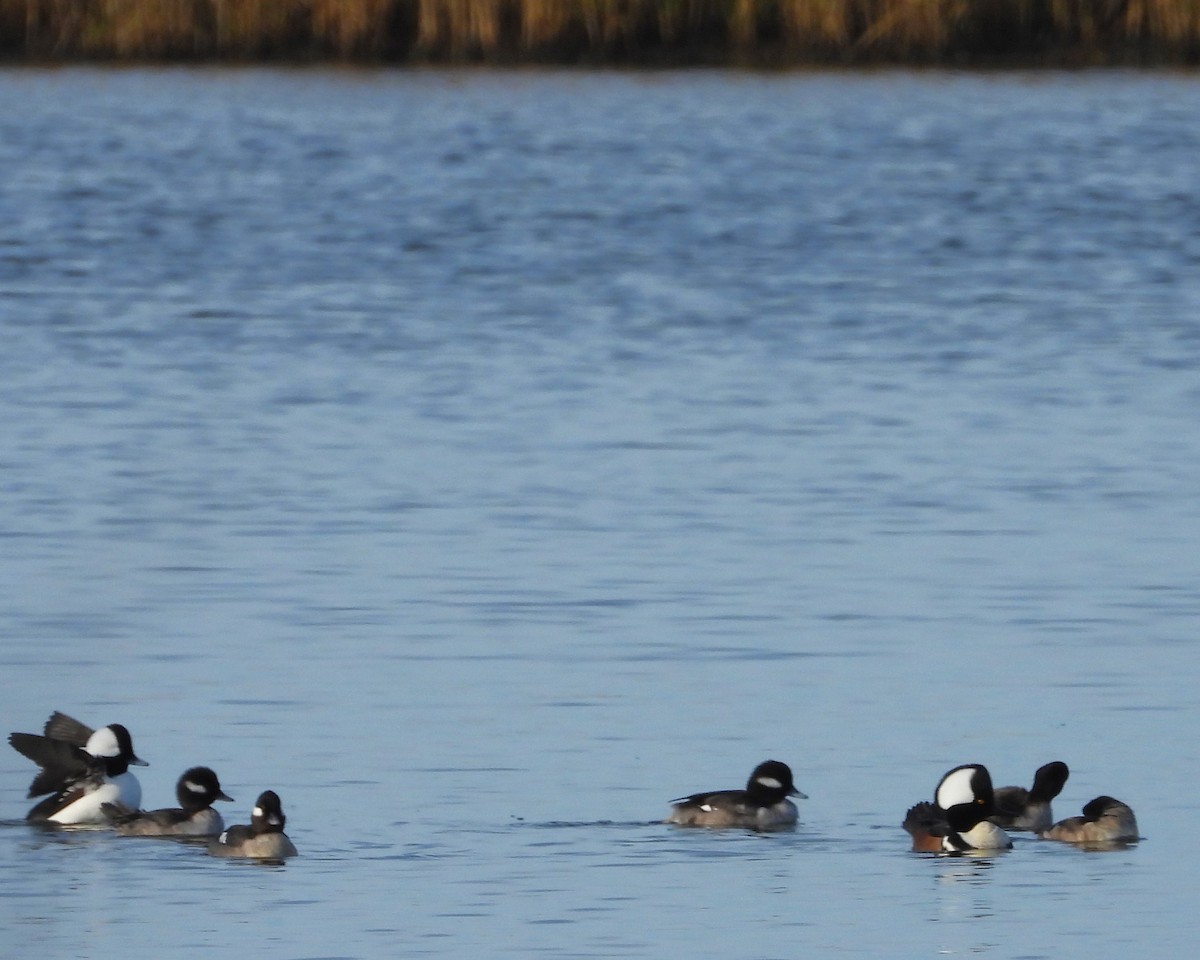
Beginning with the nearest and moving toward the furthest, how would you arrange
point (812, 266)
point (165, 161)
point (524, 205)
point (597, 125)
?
point (812, 266) → point (524, 205) → point (165, 161) → point (597, 125)

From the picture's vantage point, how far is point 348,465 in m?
12.9

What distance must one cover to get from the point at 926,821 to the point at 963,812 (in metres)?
0.11

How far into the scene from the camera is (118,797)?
809 centimetres

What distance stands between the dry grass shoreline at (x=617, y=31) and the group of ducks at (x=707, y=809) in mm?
22946

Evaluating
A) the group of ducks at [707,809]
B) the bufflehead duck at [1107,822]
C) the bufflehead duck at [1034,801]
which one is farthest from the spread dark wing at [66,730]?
the bufflehead duck at [1107,822]

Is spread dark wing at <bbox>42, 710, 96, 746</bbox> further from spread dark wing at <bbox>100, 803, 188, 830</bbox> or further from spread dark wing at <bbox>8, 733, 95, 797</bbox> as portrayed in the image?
spread dark wing at <bbox>100, 803, 188, 830</bbox>

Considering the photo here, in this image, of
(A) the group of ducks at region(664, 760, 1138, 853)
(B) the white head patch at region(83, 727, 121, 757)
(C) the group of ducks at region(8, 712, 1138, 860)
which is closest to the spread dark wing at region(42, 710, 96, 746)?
(C) the group of ducks at region(8, 712, 1138, 860)

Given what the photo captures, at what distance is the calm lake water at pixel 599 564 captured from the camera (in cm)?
739

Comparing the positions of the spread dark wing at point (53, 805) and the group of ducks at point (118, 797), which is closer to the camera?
the group of ducks at point (118, 797)

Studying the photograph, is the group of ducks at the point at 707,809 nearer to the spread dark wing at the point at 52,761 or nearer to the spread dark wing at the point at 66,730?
the spread dark wing at the point at 52,761

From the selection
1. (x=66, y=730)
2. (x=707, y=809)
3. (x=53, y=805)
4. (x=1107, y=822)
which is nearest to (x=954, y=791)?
(x=1107, y=822)

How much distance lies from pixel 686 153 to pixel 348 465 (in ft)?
53.4

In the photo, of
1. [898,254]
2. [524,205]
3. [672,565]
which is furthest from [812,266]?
[672,565]

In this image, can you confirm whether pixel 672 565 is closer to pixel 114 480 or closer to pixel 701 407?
pixel 114 480
